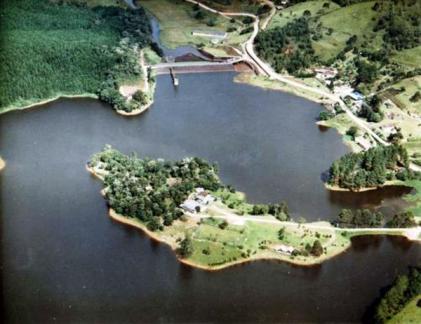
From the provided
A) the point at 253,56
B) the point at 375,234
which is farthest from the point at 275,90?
the point at 375,234

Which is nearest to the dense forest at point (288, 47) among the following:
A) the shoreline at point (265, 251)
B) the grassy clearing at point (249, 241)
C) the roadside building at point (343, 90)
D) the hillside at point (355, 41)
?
the hillside at point (355, 41)

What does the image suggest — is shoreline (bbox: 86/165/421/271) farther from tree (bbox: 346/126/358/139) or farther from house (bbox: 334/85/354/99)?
house (bbox: 334/85/354/99)

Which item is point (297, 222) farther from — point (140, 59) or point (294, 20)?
point (294, 20)

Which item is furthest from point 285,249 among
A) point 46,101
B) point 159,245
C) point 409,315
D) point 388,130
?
point 46,101

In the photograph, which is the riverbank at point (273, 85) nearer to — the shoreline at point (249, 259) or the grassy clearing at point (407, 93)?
the grassy clearing at point (407, 93)

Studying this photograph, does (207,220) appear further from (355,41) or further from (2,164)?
(355,41)
